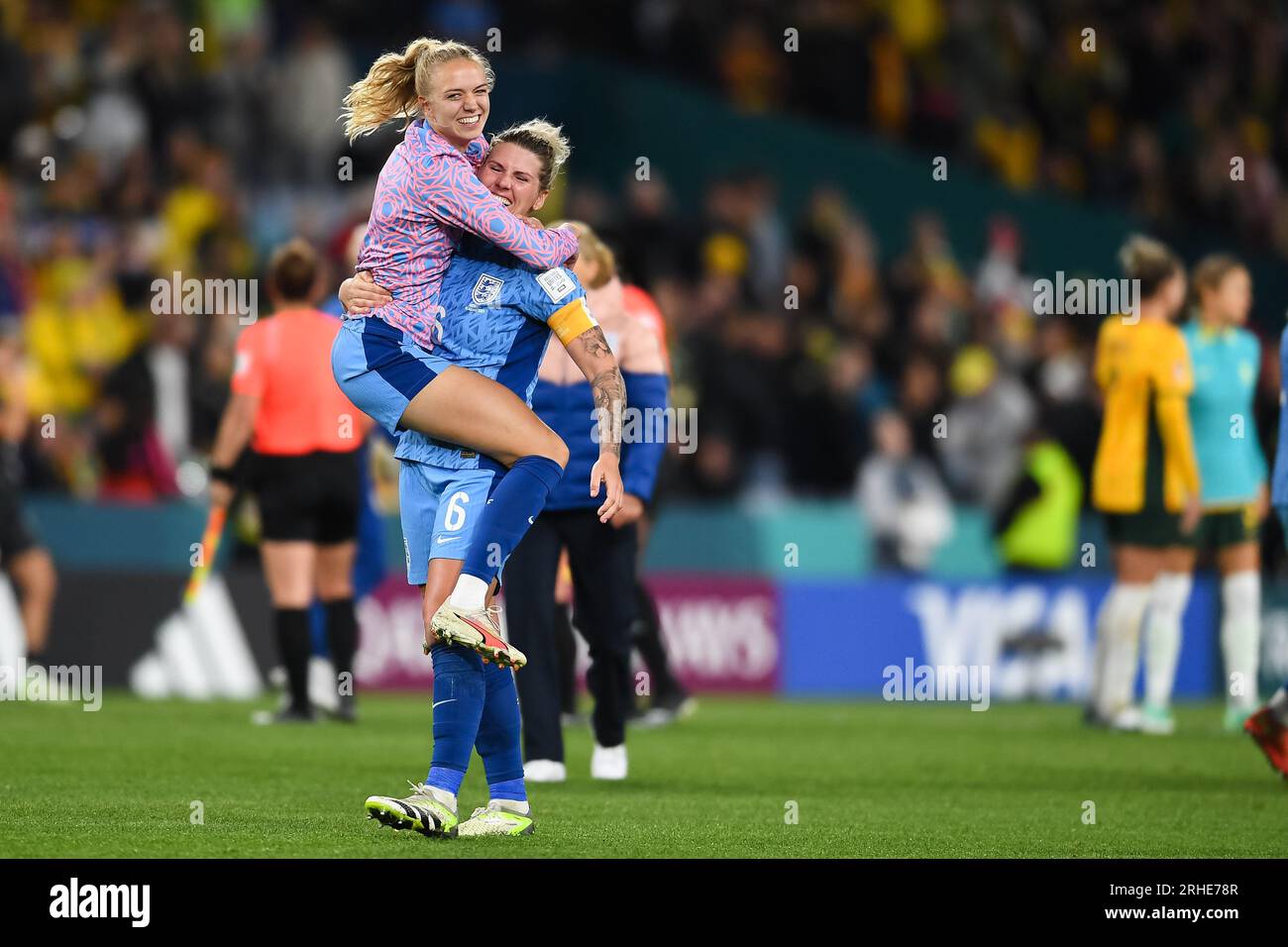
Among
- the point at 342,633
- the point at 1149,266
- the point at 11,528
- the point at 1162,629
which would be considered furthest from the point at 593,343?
the point at 11,528

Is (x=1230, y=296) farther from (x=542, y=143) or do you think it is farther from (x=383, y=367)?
(x=383, y=367)

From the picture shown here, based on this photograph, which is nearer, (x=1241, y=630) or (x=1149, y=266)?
(x=1149, y=266)

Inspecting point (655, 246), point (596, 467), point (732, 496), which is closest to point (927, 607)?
point (732, 496)

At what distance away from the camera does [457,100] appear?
7.35 meters

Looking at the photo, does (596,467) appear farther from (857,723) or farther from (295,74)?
(295,74)

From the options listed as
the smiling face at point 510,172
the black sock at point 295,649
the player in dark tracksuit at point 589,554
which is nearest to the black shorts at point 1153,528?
the player in dark tracksuit at point 589,554

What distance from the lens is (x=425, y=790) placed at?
739 cm

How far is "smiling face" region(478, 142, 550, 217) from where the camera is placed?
7.69 m

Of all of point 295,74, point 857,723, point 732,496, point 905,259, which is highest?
point 295,74

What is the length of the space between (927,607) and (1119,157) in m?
8.87

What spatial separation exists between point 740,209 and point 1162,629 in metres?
8.77

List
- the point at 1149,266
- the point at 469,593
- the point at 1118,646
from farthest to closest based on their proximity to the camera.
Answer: the point at 1118,646 → the point at 1149,266 → the point at 469,593

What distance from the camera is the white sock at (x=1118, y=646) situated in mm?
13211

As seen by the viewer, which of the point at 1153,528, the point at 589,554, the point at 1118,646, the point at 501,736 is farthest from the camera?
the point at 1118,646
